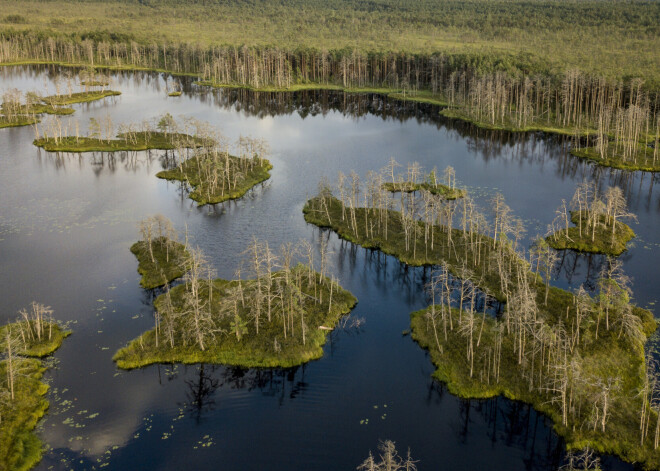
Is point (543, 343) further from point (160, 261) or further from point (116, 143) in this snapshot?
point (116, 143)

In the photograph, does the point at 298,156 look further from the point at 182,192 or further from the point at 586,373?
the point at 586,373

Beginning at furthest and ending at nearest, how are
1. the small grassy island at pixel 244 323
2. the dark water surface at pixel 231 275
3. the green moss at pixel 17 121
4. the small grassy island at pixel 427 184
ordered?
the green moss at pixel 17 121
the small grassy island at pixel 427 184
the small grassy island at pixel 244 323
the dark water surface at pixel 231 275

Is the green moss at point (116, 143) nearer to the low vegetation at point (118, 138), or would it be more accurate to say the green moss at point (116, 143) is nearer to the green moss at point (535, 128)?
the low vegetation at point (118, 138)

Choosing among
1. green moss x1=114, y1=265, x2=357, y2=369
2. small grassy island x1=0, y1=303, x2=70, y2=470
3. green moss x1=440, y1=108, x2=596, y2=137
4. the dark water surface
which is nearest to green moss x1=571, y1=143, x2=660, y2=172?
the dark water surface

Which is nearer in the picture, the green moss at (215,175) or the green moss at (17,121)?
the green moss at (215,175)

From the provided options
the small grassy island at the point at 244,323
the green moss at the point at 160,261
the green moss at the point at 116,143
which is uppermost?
the green moss at the point at 116,143

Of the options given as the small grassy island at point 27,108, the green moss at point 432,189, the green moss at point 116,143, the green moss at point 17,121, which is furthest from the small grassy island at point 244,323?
the green moss at point 17,121

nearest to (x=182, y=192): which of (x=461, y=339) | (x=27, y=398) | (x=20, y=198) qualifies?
(x=20, y=198)

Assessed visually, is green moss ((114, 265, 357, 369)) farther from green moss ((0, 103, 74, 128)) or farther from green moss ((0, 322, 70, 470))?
green moss ((0, 103, 74, 128))

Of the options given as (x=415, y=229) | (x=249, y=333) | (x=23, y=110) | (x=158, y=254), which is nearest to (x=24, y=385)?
(x=249, y=333)
